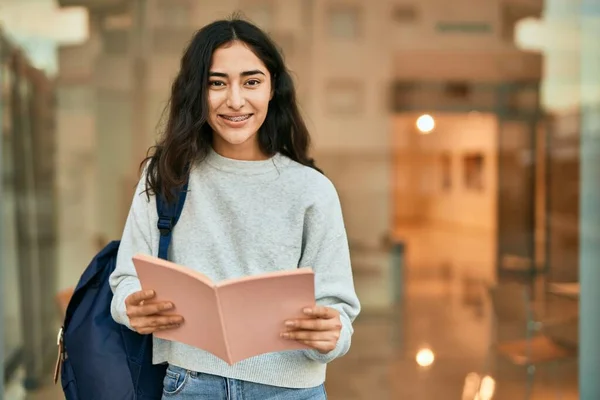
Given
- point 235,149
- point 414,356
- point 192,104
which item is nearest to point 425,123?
point 414,356

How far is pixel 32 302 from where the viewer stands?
4676mm

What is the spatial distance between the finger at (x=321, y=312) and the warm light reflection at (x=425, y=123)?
142 inches

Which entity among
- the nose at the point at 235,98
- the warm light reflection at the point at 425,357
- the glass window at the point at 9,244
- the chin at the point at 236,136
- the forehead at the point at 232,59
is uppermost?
the forehead at the point at 232,59

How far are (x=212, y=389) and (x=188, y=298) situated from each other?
273mm

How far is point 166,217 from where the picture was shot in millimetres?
1532

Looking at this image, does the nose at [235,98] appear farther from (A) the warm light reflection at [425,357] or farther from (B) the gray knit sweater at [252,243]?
(A) the warm light reflection at [425,357]

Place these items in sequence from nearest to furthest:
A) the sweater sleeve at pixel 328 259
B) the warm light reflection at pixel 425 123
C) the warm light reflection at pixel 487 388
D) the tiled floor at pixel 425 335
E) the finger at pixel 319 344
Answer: the finger at pixel 319 344
the sweater sleeve at pixel 328 259
the warm light reflection at pixel 487 388
the tiled floor at pixel 425 335
the warm light reflection at pixel 425 123

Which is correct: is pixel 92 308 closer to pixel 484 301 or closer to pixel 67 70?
pixel 67 70

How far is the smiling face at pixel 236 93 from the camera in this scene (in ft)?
5.07

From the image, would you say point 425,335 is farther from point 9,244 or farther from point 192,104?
point 192,104

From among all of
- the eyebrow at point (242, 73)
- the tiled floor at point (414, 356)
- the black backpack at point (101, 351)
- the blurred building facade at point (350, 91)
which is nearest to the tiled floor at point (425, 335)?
the tiled floor at point (414, 356)

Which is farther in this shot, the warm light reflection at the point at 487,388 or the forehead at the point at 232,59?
the warm light reflection at the point at 487,388

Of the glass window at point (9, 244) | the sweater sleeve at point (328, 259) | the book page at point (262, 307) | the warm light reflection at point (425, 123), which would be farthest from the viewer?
the warm light reflection at point (425, 123)

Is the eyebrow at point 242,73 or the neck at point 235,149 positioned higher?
the eyebrow at point 242,73
